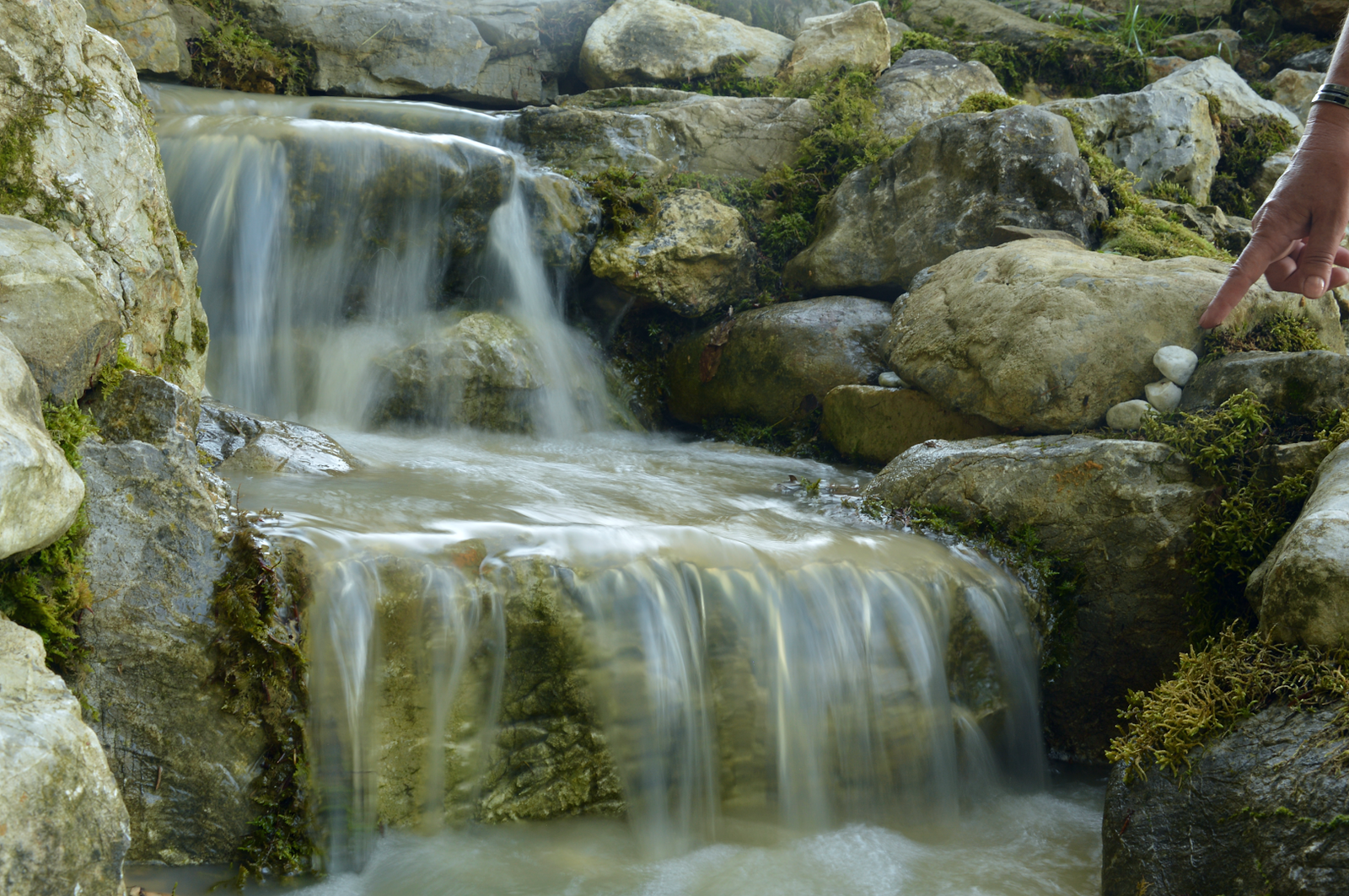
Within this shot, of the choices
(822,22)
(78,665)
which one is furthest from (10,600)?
(822,22)

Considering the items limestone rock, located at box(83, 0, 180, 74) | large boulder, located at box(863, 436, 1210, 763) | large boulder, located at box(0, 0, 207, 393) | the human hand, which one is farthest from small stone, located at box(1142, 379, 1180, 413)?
limestone rock, located at box(83, 0, 180, 74)

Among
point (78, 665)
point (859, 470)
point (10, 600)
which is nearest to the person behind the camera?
point (10, 600)

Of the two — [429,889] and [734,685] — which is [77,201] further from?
[734,685]

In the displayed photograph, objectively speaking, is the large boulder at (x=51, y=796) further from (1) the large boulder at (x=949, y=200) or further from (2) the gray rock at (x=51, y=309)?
(1) the large boulder at (x=949, y=200)

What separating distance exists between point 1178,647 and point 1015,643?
0.83 metres

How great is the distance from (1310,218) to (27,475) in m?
4.50

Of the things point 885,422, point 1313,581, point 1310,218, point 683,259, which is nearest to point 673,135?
point 683,259

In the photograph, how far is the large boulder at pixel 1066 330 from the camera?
5.24 metres

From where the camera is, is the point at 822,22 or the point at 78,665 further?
the point at 822,22

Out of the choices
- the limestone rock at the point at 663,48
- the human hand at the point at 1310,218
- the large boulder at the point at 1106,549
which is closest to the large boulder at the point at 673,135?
the limestone rock at the point at 663,48

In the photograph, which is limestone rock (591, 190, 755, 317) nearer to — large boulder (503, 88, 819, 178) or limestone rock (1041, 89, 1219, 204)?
large boulder (503, 88, 819, 178)

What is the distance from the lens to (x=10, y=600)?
2643 mm

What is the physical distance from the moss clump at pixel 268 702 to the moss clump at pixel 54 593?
1.31ft

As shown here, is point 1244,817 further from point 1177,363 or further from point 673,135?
→ point 673,135
